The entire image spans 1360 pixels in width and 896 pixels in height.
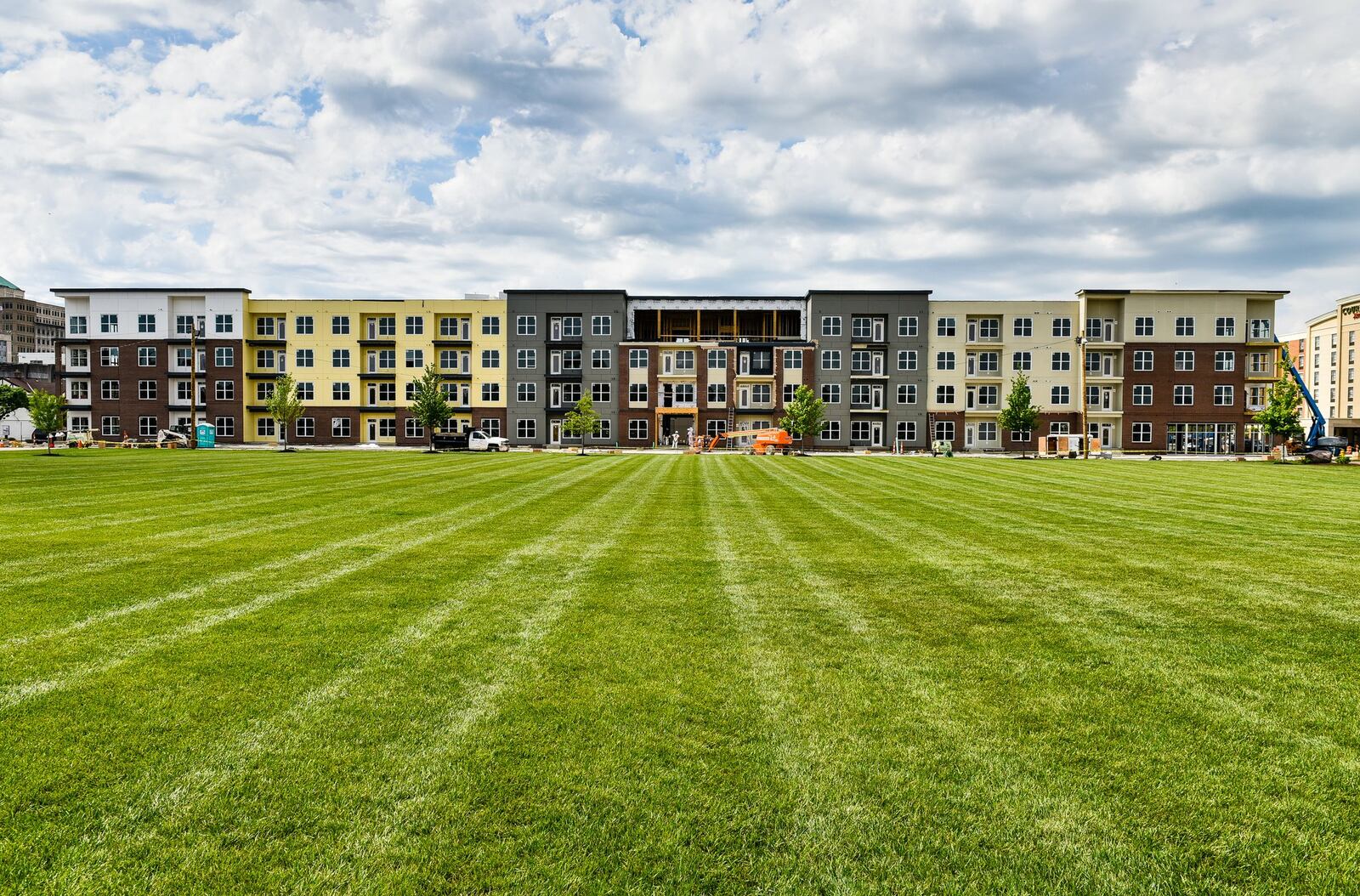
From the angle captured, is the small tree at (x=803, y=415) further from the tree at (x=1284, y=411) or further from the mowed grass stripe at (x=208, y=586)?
the mowed grass stripe at (x=208, y=586)

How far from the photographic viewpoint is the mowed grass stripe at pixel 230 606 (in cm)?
577

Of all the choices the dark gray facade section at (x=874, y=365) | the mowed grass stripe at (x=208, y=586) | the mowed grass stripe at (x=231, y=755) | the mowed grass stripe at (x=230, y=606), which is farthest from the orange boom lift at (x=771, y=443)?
the mowed grass stripe at (x=231, y=755)

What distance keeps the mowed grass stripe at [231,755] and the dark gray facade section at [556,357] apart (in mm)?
74924

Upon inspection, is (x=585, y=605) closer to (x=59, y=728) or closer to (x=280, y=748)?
(x=280, y=748)

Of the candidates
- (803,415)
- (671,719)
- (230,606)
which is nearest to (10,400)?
(803,415)

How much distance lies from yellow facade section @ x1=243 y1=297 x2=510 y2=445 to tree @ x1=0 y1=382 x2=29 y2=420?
110 ft

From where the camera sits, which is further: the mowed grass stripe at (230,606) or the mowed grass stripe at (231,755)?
the mowed grass stripe at (230,606)

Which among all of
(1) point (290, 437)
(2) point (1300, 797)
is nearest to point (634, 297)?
(1) point (290, 437)

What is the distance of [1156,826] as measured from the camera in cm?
407

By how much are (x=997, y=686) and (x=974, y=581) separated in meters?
4.24

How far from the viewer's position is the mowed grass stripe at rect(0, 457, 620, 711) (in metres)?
5.77

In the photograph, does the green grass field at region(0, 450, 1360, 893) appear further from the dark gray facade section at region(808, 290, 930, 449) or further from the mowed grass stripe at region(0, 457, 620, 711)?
the dark gray facade section at region(808, 290, 930, 449)

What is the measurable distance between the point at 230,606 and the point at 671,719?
5615 mm

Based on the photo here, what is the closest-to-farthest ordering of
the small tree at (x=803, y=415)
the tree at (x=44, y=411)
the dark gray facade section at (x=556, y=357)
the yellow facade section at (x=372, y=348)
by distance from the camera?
the tree at (x=44, y=411) → the small tree at (x=803, y=415) → the dark gray facade section at (x=556, y=357) → the yellow facade section at (x=372, y=348)
